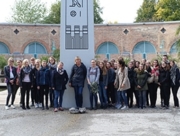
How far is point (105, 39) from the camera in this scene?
3381 cm

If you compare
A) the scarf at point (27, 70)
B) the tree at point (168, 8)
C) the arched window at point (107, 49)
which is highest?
the tree at point (168, 8)

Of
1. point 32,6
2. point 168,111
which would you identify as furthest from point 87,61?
point 32,6

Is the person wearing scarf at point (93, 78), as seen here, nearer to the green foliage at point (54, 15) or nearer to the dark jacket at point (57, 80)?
the dark jacket at point (57, 80)

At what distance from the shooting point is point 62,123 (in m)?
8.45

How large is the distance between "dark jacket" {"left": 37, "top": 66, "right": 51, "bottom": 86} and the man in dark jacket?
2.72 ft

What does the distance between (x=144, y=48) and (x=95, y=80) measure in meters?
23.9

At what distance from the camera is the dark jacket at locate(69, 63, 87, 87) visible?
10586 mm

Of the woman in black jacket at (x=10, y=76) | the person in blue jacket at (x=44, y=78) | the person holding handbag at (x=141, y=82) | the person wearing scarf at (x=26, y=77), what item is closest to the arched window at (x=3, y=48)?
the woman in black jacket at (x=10, y=76)

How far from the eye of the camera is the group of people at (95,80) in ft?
35.0

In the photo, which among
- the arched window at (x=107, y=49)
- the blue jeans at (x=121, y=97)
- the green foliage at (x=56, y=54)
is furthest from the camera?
the arched window at (x=107, y=49)

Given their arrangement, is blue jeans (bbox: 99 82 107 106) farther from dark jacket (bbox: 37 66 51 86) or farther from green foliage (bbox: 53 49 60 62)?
green foliage (bbox: 53 49 60 62)

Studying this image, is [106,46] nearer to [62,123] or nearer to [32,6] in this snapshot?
[32,6]

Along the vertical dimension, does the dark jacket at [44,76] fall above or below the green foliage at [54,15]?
below

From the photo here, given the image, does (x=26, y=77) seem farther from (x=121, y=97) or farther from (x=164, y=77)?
(x=164, y=77)
